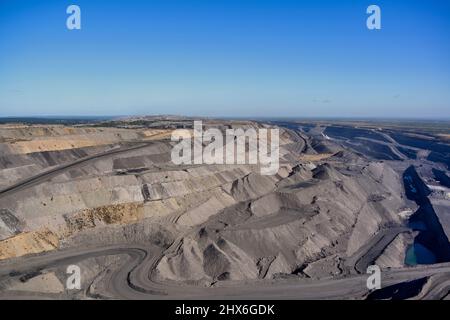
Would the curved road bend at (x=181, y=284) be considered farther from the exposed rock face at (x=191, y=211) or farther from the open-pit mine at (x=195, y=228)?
the exposed rock face at (x=191, y=211)

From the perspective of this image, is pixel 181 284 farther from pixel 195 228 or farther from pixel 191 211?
pixel 191 211

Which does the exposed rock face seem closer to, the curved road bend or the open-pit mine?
the open-pit mine

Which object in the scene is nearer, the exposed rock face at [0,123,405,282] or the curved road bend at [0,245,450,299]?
the curved road bend at [0,245,450,299]

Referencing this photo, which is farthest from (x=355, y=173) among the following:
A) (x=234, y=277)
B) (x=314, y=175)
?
(x=234, y=277)

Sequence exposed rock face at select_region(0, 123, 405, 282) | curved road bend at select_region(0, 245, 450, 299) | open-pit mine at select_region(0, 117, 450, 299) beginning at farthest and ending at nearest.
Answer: exposed rock face at select_region(0, 123, 405, 282) < open-pit mine at select_region(0, 117, 450, 299) < curved road bend at select_region(0, 245, 450, 299)

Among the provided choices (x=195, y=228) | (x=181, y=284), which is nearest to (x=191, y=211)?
(x=195, y=228)

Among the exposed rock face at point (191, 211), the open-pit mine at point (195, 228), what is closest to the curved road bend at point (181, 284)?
the open-pit mine at point (195, 228)

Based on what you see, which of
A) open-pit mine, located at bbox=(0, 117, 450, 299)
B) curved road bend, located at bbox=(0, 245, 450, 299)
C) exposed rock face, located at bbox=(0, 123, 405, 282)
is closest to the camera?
curved road bend, located at bbox=(0, 245, 450, 299)

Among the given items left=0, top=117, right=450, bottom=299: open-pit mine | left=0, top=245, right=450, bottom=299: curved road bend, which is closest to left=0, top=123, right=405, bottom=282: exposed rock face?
left=0, top=117, right=450, bottom=299: open-pit mine
